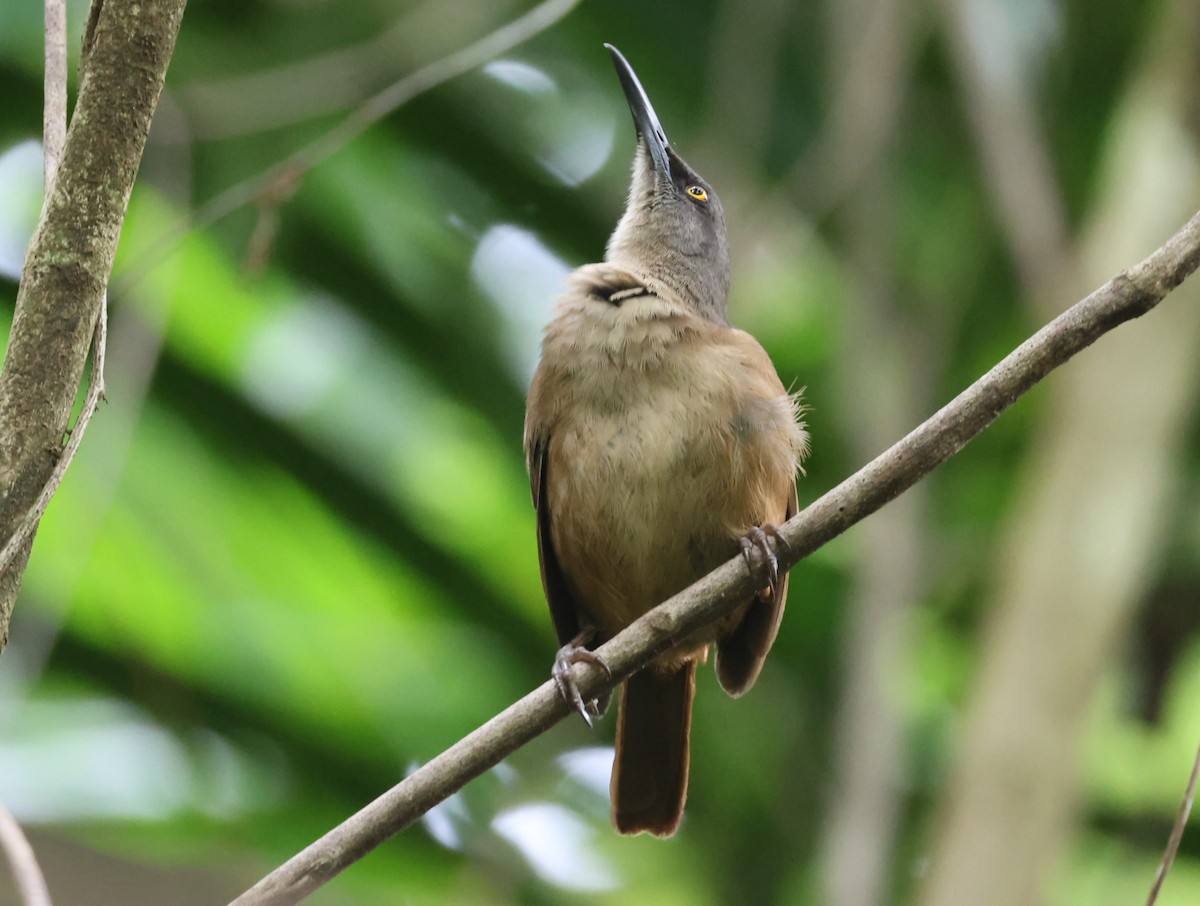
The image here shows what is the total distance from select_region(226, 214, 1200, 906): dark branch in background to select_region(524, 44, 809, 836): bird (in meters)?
0.68

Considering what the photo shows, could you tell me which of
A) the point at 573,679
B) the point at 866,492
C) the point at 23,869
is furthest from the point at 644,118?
the point at 23,869

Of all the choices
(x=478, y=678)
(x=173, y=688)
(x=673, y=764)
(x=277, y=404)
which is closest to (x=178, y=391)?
(x=277, y=404)

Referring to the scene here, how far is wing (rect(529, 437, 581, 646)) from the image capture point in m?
3.31

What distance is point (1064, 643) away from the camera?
11.1 ft

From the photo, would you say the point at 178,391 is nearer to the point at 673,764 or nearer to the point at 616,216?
the point at 616,216

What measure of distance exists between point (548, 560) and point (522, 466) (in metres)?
0.80

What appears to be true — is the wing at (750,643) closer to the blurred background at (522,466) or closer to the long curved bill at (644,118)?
the blurred background at (522,466)

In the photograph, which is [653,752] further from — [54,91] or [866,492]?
[54,91]

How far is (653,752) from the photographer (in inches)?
135

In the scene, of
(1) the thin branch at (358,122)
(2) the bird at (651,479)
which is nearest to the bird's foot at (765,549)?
(2) the bird at (651,479)

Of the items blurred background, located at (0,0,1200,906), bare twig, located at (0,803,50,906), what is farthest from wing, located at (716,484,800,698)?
bare twig, located at (0,803,50,906)

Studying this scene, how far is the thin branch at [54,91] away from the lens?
1.68 metres

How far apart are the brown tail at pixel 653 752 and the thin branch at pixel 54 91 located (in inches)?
82.0

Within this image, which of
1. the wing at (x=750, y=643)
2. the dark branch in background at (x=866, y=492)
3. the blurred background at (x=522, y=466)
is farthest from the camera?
the blurred background at (x=522, y=466)
